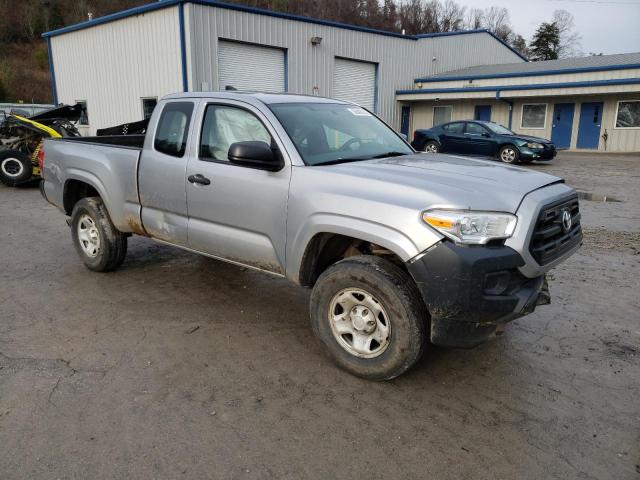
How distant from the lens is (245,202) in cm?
407

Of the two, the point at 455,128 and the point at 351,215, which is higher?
the point at 455,128

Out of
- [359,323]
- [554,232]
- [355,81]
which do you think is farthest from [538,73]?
[359,323]

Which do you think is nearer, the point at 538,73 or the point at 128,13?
the point at 128,13

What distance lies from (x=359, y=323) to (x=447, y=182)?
1.10m

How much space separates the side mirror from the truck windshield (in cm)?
21

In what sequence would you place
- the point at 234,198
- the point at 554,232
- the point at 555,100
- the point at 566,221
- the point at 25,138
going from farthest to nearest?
the point at 555,100, the point at 25,138, the point at 234,198, the point at 566,221, the point at 554,232

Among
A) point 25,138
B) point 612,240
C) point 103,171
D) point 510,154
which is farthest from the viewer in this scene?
point 510,154

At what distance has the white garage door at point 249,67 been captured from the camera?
18.8m

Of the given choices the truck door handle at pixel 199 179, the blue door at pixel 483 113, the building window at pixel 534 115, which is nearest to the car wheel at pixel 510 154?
the building window at pixel 534 115

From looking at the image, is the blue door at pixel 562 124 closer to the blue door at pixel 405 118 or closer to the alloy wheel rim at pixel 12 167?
the blue door at pixel 405 118

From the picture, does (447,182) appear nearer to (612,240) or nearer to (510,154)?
(612,240)

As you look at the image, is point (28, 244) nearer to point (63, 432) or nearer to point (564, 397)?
point (63, 432)

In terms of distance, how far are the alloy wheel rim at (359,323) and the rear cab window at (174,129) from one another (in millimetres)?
2090

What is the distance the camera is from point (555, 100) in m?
25.6
